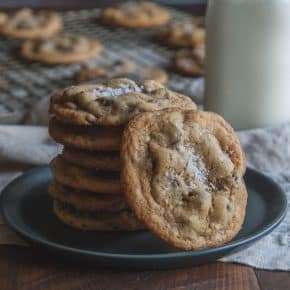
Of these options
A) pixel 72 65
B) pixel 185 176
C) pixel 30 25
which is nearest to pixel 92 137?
pixel 185 176

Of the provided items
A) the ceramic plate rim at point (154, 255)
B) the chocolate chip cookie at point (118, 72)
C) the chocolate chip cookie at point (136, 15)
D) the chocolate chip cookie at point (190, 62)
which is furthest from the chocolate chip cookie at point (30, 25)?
the ceramic plate rim at point (154, 255)

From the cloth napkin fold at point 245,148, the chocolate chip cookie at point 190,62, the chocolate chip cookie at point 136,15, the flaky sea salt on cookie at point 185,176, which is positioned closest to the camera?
the flaky sea salt on cookie at point 185,176

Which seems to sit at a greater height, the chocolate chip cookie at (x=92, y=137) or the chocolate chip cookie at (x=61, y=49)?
the chocolate chip cookie at (x=92, y=137)

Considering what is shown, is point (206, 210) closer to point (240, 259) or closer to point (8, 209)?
point (240, 259)

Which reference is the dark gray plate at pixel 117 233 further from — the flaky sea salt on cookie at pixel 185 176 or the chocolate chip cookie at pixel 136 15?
the chocolate chip cookie at pixel 136 15

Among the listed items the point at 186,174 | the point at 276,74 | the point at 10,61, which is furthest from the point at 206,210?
the point at 10,61

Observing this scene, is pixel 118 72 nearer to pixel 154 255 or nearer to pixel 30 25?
pixel 30 25
